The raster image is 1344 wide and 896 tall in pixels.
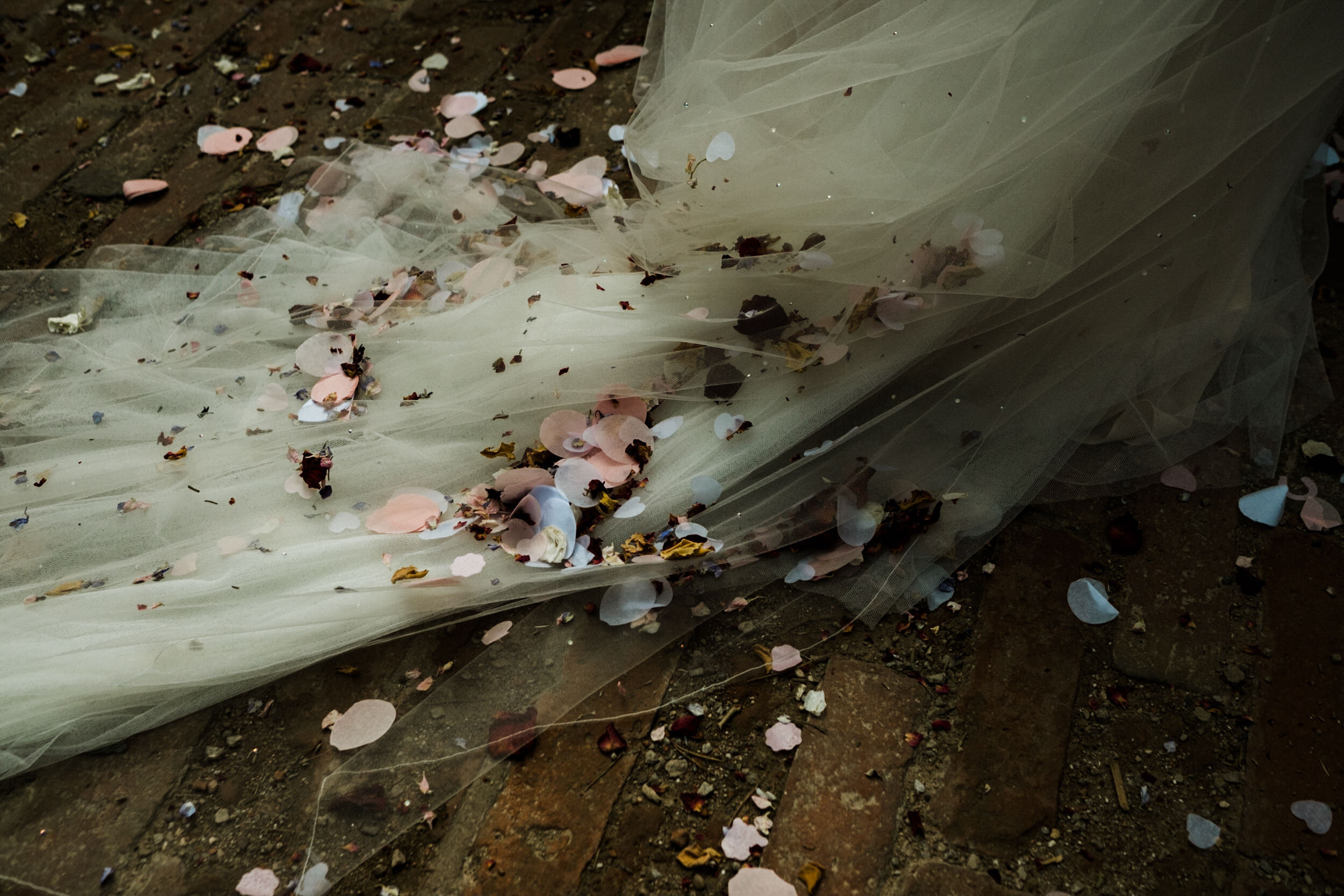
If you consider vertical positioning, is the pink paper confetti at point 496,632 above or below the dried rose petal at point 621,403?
below

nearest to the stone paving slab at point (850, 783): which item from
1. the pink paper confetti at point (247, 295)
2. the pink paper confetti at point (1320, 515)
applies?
the pink paper confetti at point (1320, 515)

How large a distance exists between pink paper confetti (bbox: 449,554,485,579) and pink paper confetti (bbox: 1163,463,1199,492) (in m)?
1.21

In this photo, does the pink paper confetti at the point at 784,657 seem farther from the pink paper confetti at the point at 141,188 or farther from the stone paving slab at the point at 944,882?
the pink paper confetti at the point at 141,188

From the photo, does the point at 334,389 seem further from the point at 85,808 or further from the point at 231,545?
the point at 85,808

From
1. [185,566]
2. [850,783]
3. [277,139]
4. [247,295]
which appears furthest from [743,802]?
[277,139]

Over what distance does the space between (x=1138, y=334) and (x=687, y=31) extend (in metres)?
1.01

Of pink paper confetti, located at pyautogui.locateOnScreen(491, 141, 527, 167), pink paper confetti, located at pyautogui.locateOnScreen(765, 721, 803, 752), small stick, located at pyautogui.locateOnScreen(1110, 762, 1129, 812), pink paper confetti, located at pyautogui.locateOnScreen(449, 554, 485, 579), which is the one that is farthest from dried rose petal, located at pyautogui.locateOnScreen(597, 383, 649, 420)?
pink paper confetti, located at pyautogui.locateOnScreen(491, 141, 527, 167)

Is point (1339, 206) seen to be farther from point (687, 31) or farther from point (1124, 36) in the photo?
point (687, 31)

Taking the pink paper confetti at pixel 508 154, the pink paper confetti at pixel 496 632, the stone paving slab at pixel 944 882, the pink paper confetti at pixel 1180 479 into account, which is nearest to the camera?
the stone paving slab at pixel 944 882

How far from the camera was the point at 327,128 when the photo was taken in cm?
251

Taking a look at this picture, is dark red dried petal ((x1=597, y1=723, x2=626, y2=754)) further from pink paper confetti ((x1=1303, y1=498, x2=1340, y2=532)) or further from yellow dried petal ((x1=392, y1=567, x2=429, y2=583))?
pink paper confetti ((x1=1303, y1=498, x2=1340, y2=532))

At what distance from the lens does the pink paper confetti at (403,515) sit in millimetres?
1522

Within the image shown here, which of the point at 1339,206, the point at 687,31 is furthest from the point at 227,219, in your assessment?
the point at 1339,206

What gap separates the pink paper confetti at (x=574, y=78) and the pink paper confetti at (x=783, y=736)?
6.05 ft
